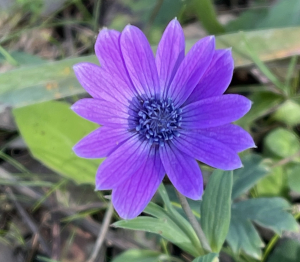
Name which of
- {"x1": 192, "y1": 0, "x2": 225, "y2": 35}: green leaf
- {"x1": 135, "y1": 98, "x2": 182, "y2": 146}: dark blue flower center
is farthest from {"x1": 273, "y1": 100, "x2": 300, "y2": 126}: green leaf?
{"x1": 135, "y1": 98, "x2": 182, "y2": 146}: dark blue flower center

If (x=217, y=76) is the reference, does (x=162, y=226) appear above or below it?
below

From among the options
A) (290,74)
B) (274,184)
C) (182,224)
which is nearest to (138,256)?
(182,224)

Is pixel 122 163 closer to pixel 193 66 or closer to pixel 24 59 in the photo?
pixel 193 66

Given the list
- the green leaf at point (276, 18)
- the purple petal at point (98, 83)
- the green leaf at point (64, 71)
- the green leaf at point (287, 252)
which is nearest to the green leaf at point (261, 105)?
the green leaf at point (64, 71)

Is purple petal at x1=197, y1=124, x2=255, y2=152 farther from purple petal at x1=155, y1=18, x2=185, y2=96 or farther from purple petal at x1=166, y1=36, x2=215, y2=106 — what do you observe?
purple petal at x1=155, y1=18, x2=185, y2=96

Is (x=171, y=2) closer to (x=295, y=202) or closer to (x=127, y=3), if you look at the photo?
(x=127, y=3)

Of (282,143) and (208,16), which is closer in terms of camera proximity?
(282,143)

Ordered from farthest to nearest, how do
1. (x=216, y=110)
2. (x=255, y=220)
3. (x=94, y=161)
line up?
(x=94, y=161)
(x=255, y=220)
(x=216, y=110)

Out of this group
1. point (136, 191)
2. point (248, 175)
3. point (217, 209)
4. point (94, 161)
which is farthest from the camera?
point (94, 161)
